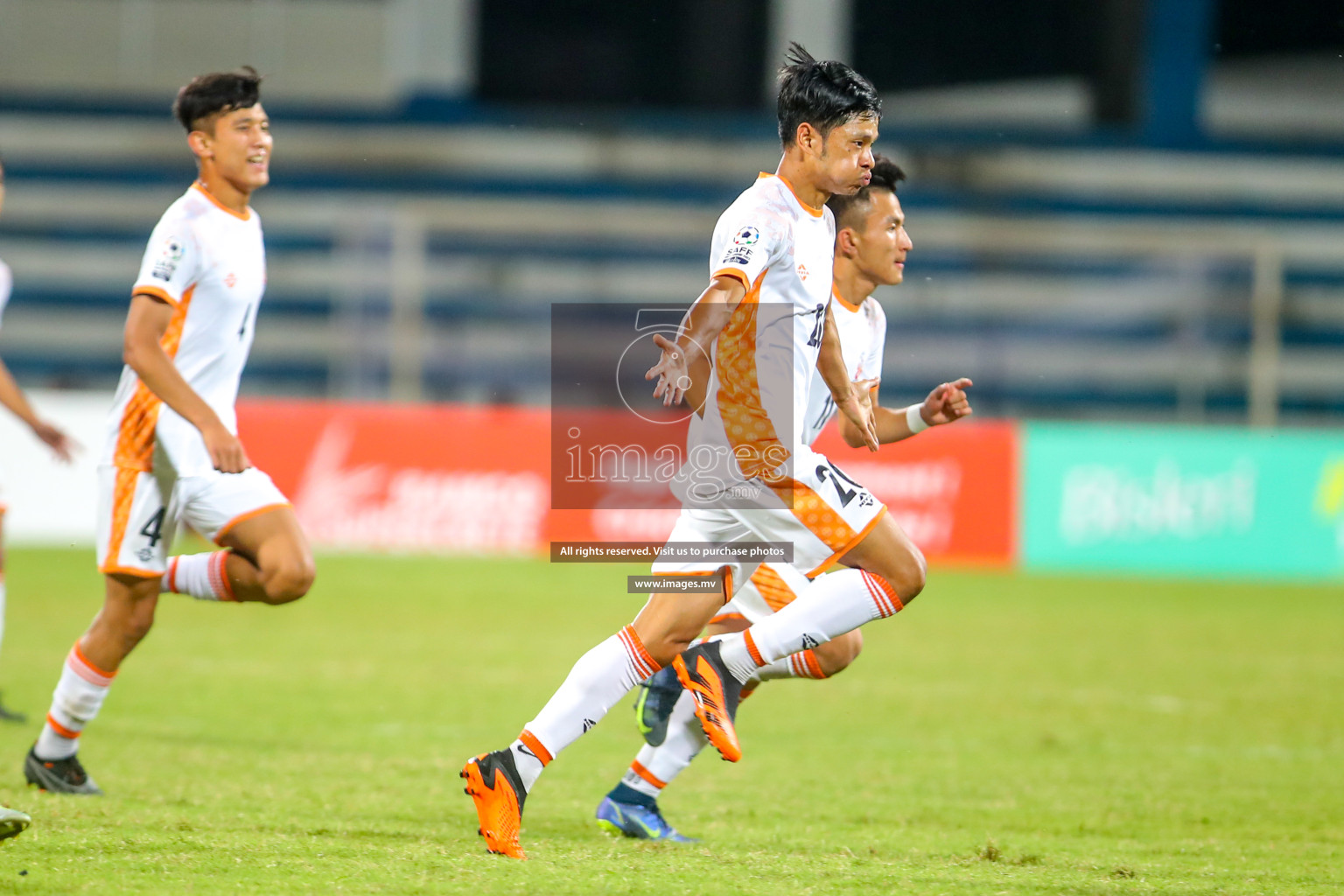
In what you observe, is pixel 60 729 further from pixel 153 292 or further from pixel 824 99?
pixel 824 99

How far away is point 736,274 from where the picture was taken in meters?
4.10

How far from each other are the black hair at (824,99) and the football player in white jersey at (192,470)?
177cm

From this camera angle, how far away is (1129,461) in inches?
558

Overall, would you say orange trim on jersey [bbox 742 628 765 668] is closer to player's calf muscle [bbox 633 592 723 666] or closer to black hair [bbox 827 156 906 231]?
player's calf muscle [bbox 633 592 723 666]

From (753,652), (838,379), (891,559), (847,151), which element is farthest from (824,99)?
(753,652)

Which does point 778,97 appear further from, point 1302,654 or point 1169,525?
point 1169,525

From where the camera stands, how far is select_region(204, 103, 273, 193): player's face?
5.09 meters

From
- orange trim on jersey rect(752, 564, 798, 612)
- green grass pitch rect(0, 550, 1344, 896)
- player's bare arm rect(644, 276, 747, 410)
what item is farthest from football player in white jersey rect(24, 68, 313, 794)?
player's bare arm rect(644, 276, 747, 410)

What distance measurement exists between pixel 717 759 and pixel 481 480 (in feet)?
24.9

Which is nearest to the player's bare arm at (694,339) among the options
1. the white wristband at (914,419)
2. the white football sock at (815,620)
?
the white football sock at (815,620)

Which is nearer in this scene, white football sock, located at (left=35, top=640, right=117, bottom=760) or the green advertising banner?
white football sock, located at (left=35, top=640, right=117, bottom=760)

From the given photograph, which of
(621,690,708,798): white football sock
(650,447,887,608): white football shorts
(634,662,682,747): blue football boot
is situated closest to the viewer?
(650,447,887,608): white football shorts

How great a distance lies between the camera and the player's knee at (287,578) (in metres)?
4.95

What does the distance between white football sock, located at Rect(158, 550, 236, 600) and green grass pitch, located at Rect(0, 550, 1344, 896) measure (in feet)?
2.24
